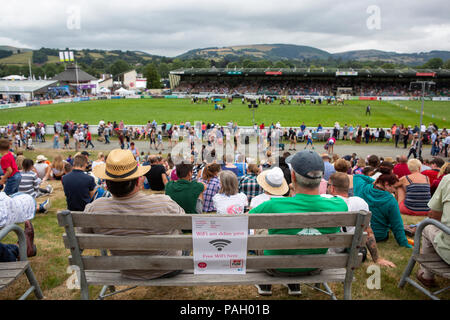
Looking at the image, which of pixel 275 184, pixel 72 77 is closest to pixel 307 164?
pixel 275 184

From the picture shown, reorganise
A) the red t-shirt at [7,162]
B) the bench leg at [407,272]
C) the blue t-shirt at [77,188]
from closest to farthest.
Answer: the bench leg at [407,272], the blue t-shirt at [77,188], the red t-shirt at [7,162]

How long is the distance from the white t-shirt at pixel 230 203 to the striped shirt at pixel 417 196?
12.2ft

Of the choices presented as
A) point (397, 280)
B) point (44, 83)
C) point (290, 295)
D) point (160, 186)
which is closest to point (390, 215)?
point (397, 280)

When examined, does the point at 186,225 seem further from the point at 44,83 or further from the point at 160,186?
the point at 44,83

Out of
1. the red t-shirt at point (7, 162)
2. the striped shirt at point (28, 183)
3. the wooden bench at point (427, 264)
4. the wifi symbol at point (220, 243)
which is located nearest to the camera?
the wifi symbol at point (220, 243)

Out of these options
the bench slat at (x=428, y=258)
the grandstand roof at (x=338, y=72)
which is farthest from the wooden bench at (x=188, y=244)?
the grandstand roof at (x=338, y=72)

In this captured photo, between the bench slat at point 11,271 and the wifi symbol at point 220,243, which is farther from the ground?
the wifi symbol at point 220,243

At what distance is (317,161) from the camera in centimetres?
272

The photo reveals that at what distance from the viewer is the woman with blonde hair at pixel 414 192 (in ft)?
20.5

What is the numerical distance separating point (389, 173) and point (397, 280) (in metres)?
1.88

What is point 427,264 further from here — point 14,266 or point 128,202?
point 14,266

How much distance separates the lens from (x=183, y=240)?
2447 millimetres

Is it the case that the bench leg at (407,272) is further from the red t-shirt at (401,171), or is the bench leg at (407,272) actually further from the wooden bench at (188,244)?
the red t-shirt at (401,171)

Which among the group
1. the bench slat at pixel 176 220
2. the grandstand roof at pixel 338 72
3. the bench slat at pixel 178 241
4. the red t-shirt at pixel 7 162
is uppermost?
the grandstand roof at pixel 338 72
